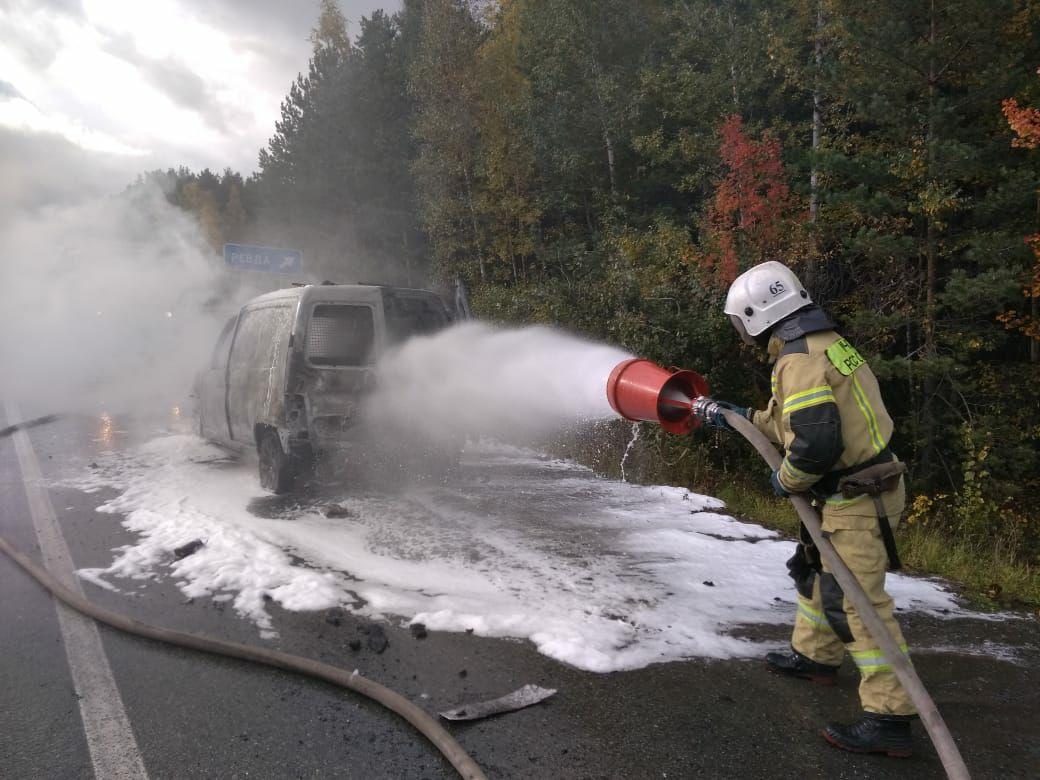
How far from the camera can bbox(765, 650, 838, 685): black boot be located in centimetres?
325

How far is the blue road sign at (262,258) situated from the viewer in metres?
17.9

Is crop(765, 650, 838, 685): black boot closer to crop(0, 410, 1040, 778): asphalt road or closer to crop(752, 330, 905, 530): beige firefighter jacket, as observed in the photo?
crop(0, 410, 1040, 778): asphalt road

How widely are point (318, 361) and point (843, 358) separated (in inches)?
197

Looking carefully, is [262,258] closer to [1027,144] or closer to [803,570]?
[1027,144]

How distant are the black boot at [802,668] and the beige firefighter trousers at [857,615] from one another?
8.7 inches

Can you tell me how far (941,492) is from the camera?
9.28 metres

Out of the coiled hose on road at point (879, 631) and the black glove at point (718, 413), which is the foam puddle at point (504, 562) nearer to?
the coiled hose on road at point (879, 631)

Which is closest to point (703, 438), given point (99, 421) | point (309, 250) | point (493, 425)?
point (493, 425)

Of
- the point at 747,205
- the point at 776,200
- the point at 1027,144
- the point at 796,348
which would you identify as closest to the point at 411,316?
the point at 796,348

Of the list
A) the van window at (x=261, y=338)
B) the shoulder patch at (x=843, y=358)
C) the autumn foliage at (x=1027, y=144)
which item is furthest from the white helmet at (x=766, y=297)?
the autumn foliage at (x=1027, y=144)

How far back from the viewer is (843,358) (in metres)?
2.85

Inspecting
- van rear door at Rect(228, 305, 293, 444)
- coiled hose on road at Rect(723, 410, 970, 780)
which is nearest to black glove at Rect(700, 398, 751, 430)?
coiled hose on road at Rect(723, 410, 970, 780)

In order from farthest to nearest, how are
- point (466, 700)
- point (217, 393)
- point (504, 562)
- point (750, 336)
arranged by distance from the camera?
1. point (217, 393)
2. point (504, 562)
3. point (750, 336)
4. point (466, 700)

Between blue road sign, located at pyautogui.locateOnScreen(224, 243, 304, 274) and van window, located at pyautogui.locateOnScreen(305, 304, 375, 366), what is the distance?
12.3 metres
